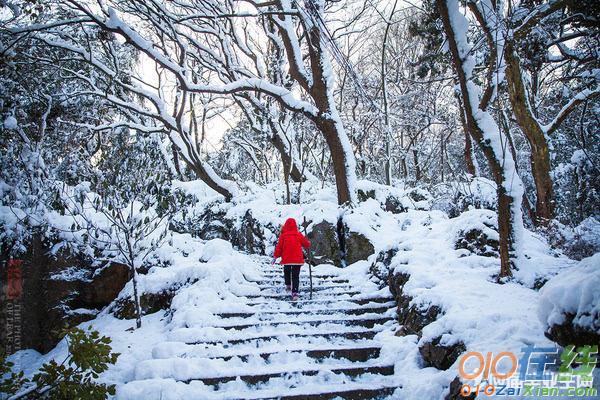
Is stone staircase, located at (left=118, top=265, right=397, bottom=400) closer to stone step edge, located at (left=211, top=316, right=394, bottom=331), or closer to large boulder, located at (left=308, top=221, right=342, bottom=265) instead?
stone step edge, located at (left=211, top=316, right=394, bottom=331)

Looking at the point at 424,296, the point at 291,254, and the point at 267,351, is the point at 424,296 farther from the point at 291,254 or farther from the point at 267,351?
the point at 291,254

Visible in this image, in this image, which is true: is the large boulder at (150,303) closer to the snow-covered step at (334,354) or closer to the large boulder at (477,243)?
the snow-covered step at (334,354)

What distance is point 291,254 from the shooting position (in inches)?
276

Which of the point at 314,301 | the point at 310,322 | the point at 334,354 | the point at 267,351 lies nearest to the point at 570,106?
the point at 314,301

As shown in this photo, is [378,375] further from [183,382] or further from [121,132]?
[121,132]

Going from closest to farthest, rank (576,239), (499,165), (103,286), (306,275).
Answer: (499,165)
(576,239)
(103,286)
(306,275)

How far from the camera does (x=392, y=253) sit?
24.5ft

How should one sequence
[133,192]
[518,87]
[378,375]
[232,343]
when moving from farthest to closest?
1. [518,87]
2. [133,192]
3. [232,343]
4. [378,375]

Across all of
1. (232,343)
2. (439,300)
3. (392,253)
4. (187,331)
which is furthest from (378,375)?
(392,253)

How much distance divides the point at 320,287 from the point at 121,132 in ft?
26.4

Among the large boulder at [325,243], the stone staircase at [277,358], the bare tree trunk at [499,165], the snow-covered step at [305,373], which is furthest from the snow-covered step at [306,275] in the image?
the bare tree trunk at [499,165]

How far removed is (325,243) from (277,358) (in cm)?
568

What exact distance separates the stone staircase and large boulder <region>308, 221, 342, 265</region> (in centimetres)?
364

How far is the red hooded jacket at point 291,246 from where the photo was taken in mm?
7000
